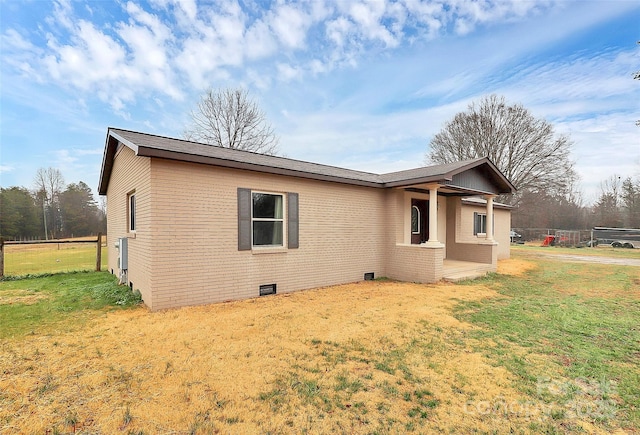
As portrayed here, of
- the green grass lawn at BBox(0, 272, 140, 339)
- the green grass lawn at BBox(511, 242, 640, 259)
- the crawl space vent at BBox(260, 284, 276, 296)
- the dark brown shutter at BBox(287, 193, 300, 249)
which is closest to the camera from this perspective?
the green grass lawn at BBox(0, 272, 140, 339)

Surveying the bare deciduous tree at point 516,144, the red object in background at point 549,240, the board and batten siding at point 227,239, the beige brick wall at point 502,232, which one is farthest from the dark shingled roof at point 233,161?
the red object in background at point 549,240

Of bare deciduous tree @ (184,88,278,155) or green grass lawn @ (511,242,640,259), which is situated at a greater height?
bare deciduous tree @ (184,88,278,155)

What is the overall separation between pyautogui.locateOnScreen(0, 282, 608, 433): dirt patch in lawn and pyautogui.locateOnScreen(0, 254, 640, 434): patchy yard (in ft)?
0.05

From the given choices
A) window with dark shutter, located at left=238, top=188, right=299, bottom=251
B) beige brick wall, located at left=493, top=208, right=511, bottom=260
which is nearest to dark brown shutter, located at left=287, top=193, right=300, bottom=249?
window with dark shutter, located at left=238, top=188, right=299, bottom=251

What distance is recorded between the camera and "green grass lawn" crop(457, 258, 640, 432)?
8.56 feet

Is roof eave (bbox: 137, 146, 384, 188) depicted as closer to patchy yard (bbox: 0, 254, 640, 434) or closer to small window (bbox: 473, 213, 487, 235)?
patchy yard (bbox: 0, 254, 640, 434)

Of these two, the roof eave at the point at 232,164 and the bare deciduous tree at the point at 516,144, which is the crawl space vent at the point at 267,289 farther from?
the bare deciduous tree at the point at 516,144

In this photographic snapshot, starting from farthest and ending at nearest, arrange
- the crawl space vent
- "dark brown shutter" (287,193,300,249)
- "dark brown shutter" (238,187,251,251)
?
"dark brown shutter" (287,193,300,249)
the crawl space vent
"dark brown shutter" (238,187,251,251)

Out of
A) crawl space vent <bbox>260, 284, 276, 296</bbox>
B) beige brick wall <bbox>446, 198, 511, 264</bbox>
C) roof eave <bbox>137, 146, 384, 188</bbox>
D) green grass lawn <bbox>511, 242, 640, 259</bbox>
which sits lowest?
green grass lawn <bbox>511, 242, 640, 259</bbox>

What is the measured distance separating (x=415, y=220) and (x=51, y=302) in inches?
409

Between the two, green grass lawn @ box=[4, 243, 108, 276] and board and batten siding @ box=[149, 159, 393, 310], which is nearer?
board and batten siding @ box=[149, 159, 393, 310]

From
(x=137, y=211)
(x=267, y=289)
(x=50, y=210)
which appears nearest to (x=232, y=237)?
(x=267, y=289)

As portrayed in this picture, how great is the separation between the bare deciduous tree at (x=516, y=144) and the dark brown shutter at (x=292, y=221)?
22296 millimetres

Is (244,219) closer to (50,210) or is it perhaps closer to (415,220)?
(415,220)
